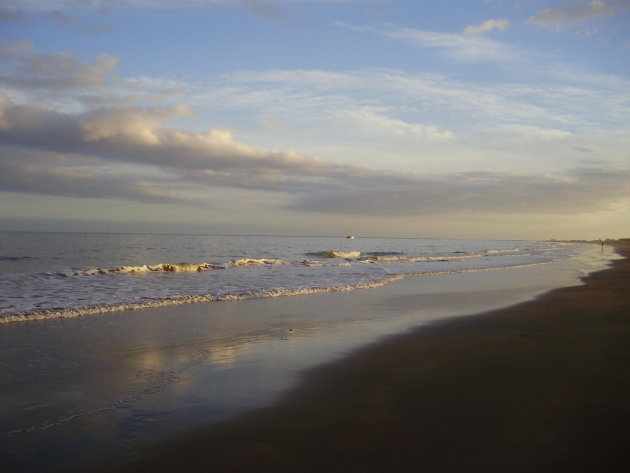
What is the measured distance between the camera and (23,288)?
628 inches

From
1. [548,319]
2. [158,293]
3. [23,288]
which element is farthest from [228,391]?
[23,288]

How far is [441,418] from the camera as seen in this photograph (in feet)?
16.4

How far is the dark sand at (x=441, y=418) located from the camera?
13.2 feet

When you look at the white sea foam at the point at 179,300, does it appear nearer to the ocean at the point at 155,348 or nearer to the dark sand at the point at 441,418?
the ocean at the point at 155,348

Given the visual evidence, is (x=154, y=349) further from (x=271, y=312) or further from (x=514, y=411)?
(x=514, y=411)

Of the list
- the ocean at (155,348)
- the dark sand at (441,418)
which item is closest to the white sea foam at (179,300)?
the ocean at (155,348)

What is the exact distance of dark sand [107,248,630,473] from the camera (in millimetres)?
4020

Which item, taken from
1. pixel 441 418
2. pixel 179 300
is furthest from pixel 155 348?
pixel 179 300

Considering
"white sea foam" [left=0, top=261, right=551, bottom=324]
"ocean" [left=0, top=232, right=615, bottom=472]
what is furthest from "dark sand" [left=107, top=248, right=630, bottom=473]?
"white sea foam" [left=0, top=261, right=551, bottom=324]

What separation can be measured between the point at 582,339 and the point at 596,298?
7.74 metres

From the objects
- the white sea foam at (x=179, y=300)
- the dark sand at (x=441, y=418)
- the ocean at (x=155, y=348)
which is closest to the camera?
the dark sand at (x=441, y=418)

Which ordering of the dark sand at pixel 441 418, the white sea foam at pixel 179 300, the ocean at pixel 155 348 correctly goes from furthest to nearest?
the white sea foam at pixel 179 300
the ocean at pixel 155 348
the dark sand at pixel 441 418

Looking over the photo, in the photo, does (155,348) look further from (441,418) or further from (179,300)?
(179,300)

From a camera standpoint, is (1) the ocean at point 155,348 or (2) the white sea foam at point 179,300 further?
(2) the white sea foam at point 179,300
